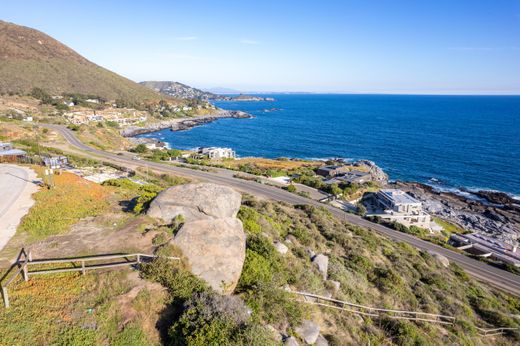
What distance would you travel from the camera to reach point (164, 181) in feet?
119

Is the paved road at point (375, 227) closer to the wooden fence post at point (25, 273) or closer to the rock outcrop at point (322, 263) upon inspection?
the rock outcrop at point (322, 263)

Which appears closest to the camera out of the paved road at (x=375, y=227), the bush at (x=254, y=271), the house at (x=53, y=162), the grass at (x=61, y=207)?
the bush at (x=254, y=271)

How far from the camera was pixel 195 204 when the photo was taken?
50.9 feet

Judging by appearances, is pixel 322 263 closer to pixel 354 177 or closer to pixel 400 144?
pixel 354 177

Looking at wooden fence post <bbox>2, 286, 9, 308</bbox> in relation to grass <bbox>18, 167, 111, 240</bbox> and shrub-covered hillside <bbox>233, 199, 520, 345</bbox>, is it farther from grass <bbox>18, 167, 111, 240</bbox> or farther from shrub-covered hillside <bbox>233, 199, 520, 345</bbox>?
shrub-covered hillside <bbox>233, 199, 520, 345</bbox>

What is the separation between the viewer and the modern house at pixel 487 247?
3662cm

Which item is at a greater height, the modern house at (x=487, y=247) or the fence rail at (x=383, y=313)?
the fence rail at (x=383, y=313)

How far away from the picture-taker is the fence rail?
13930 mm

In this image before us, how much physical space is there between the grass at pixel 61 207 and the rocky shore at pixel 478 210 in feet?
174

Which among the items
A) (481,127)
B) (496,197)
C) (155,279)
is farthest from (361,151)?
(155,279)

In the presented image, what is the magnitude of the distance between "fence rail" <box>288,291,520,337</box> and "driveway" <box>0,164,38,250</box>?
1451cm

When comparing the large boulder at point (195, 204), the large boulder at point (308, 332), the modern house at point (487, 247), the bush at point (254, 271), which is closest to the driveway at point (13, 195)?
the large boulder at point (195, 204)

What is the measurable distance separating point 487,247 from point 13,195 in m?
51.5

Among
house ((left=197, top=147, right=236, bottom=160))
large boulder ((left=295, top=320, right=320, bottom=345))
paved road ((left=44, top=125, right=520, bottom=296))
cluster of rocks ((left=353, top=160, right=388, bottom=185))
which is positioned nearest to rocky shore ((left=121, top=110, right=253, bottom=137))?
house ((left=197, top=147, right=236, bottom=160))
